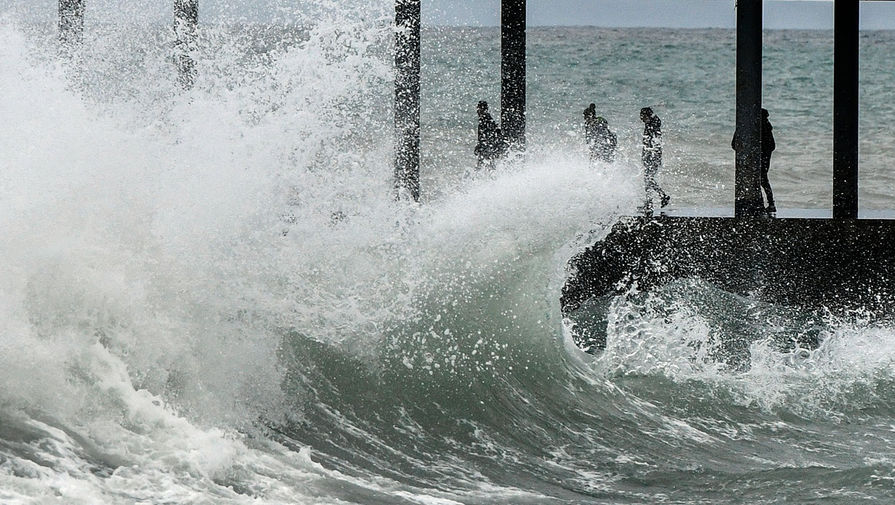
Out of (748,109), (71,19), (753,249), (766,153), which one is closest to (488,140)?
(748,109)

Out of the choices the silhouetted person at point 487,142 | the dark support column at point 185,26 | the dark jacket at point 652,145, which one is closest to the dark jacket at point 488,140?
the silhouetted person at point 487,142

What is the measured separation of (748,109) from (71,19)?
6556mm

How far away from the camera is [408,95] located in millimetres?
9898

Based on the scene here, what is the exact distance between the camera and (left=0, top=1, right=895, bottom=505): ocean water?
443cm

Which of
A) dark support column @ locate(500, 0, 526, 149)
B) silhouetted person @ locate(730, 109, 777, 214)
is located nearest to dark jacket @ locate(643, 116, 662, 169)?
silhouetted person @ locate(730, 109, 777, 214)

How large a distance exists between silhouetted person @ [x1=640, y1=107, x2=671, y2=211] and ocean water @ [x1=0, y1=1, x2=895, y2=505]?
2.60 meters

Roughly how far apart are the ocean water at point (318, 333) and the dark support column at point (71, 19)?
1832 millimetres

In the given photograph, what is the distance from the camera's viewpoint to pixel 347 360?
5.82 meters

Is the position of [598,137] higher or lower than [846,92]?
lower

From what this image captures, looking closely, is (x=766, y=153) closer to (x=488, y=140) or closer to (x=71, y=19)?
(x=488, y=140)

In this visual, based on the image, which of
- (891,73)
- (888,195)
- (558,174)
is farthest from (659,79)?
(558,174)

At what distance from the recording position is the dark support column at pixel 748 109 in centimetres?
961

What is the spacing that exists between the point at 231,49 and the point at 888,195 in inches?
1138

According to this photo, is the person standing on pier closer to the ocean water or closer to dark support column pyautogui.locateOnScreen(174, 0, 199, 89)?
the ocean water
